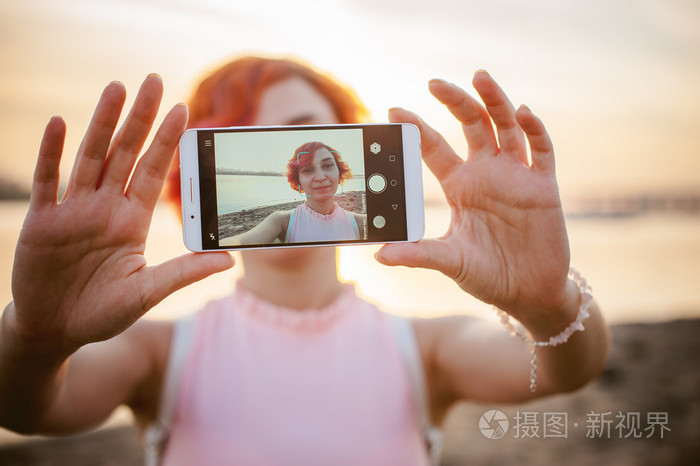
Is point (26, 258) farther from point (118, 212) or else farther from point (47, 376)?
point (47, 376)

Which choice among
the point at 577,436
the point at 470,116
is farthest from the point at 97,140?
the point at 577,436

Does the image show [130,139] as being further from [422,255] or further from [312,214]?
[422,255]

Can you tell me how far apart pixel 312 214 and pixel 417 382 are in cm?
76

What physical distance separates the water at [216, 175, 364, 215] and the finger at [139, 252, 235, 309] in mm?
258

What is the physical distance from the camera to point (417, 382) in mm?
1795

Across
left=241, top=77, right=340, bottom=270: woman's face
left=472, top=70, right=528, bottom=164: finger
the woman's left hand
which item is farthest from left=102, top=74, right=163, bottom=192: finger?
left=472, top=70, right=528, bottom=164: finger

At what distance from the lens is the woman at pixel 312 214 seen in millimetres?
1453

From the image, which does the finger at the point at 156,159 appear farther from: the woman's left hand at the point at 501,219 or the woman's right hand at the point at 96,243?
the woman's left hand at the point at 501,219

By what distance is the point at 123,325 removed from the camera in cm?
126

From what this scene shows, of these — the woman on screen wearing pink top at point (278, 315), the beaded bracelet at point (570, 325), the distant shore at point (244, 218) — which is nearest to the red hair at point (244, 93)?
the woman on screen wearing pink top at point (278, 315)

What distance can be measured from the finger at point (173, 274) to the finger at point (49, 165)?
0.29 m

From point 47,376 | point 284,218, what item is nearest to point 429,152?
point 284,218

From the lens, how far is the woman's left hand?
4.30 feet

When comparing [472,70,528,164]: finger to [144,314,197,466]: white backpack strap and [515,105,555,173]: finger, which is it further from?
[144,314,197,466]: white backpack strap
